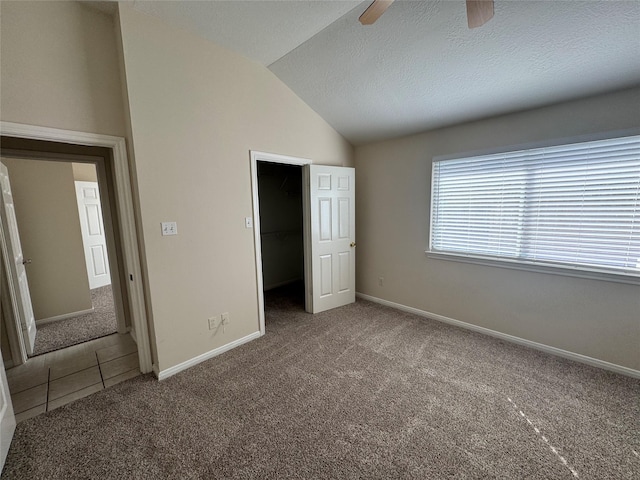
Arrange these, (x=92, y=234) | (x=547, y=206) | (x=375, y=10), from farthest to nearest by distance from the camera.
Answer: (x=92, y=234), (x=547, y=206), (x=375, y=10)

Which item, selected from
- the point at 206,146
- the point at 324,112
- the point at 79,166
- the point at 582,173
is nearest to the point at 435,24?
the point at 324,112

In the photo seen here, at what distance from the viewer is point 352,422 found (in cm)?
170

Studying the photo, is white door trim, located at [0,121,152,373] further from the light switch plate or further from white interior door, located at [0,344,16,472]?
white interior door, located at [0,344,16,472]

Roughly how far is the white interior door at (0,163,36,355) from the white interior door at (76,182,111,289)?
194 cm

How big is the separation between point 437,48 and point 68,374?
4.16 meters

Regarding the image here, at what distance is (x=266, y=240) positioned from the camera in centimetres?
465

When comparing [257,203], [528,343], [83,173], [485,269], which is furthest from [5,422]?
[83,173]

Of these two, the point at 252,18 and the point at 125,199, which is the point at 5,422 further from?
the point at 252,18

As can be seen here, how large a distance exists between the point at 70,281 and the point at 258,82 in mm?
3513

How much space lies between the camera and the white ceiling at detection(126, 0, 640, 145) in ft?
5.45

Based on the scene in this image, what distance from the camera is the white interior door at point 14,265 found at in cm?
237

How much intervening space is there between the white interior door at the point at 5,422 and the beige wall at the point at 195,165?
83cm

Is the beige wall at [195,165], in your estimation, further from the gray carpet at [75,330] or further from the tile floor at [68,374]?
the gray carpet at [75,330]

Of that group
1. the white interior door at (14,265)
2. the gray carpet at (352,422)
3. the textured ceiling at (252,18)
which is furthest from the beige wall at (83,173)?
the gray carpet at (352,422)
